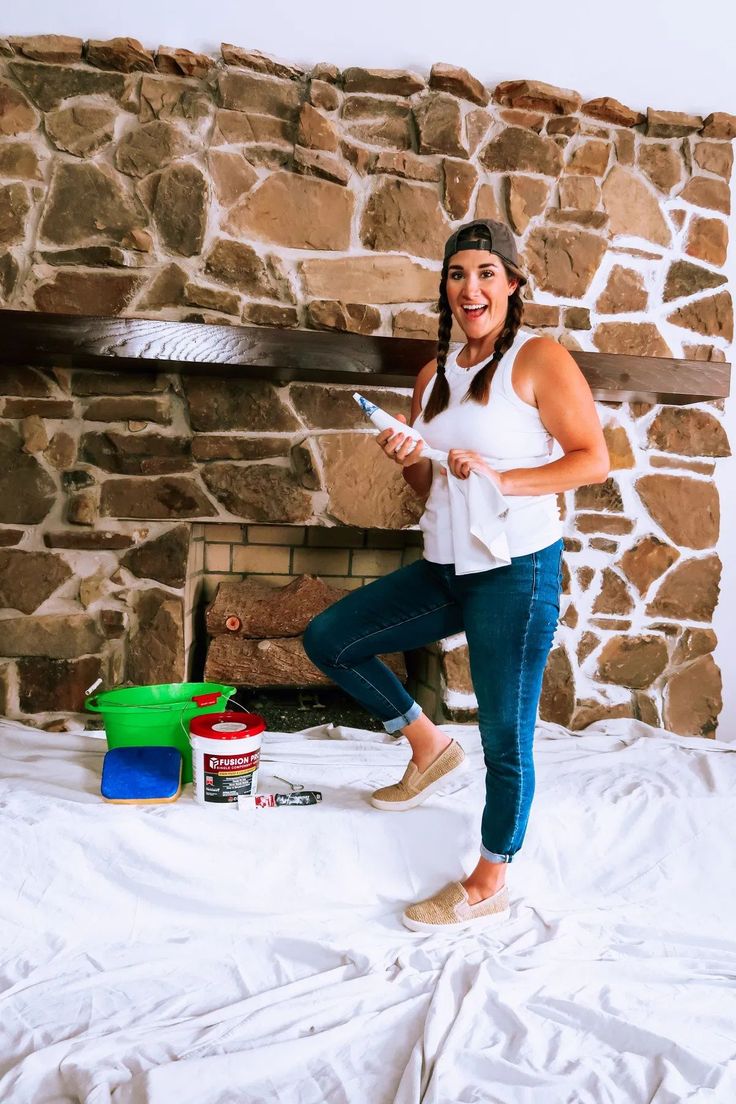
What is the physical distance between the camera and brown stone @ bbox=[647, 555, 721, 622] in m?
2.81

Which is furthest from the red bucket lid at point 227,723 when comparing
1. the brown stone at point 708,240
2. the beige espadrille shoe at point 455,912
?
the brown stone at point 708,240

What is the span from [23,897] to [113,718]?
48cm

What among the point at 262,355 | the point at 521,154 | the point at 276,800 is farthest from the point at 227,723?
the point at 521,154

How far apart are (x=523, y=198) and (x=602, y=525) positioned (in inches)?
43.5

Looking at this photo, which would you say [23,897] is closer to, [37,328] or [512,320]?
[37,328]

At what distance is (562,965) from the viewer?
1.59 metres

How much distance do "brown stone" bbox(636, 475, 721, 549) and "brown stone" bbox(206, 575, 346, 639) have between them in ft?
3.71

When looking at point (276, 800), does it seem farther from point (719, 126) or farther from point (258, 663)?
point (719, 126)

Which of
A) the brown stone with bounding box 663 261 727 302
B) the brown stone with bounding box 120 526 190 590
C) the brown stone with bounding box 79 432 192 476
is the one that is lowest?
→ the brown stone with bounding box 120 526 190 590

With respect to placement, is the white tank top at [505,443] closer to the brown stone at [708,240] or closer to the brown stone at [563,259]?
the brown stone at [563,259]

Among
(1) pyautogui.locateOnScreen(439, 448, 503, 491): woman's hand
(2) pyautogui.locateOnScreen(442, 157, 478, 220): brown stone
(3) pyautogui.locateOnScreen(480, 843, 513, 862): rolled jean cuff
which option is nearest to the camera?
(1) pyautogui.locateOnScreen(439, 448, 503, 491): woman's hand

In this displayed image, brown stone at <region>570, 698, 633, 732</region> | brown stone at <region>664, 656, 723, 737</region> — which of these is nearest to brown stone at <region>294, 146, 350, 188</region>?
brown stone at <region>570, 698, 633, 732</region>

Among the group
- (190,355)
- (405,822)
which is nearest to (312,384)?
(190,355)

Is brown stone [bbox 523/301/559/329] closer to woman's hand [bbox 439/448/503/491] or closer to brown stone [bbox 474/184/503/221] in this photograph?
brown stone [bbox 474/184/503/221]
